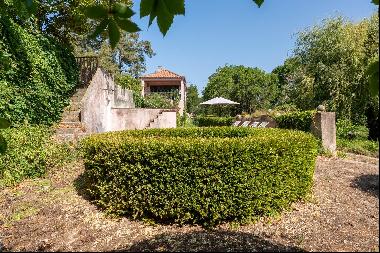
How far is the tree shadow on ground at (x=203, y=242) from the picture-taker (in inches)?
173

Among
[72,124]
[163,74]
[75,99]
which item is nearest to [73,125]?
[72,124]

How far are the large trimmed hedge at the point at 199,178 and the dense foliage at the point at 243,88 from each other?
3693cm

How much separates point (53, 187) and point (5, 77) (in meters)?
3.99

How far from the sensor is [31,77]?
11406 mm

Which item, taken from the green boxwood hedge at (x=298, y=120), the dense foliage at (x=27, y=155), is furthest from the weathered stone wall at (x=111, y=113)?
the green boxwood hedge at (x=298, y=120)

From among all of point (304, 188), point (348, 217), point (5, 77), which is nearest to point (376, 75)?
point (348, 217)

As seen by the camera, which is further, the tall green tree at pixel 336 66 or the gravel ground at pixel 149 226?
the tall green tree at pixel 336 66

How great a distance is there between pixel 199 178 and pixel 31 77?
313 inches

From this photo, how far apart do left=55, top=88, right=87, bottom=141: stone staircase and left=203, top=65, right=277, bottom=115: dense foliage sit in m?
30.2

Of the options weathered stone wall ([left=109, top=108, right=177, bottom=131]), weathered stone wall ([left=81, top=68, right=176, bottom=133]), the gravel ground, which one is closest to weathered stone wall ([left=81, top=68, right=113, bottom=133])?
weathered stone wall ([left=81, top=68, right=176, bottom=133])

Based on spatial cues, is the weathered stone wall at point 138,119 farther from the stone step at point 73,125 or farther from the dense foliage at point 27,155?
the dense foliage at point 27,155

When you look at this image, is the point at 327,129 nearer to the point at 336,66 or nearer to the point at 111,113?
the point at 336,66

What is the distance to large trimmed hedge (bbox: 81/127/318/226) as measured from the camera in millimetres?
5906

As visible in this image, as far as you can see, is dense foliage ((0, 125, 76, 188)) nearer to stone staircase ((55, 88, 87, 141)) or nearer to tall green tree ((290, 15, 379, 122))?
stone staircase ((55, 88, 87, 141))
